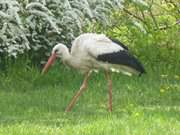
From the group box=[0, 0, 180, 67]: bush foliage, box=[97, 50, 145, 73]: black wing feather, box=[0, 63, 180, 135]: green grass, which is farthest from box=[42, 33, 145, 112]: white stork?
box=[0, 0, 180, 67]: bush foliage

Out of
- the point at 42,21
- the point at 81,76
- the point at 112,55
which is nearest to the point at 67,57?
the point at 112,55

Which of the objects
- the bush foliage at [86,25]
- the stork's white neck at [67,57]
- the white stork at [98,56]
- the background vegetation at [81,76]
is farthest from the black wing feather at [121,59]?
the bush foliage at [86,25]

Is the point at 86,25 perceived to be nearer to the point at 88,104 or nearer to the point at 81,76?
the point at 81,76

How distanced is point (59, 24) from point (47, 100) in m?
3.43

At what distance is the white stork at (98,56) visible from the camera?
1018 cm

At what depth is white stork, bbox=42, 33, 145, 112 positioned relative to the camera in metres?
10.2

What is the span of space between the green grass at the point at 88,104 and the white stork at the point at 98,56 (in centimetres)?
52

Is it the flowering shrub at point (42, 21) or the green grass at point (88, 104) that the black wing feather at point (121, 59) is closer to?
the green grass at point (88, 104)

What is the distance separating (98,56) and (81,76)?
314cm

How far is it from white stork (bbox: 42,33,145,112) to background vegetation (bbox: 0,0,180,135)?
54 centimetres

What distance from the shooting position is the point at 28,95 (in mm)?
11430

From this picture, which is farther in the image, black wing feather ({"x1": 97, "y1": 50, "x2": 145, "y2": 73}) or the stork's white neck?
the stork's white neck

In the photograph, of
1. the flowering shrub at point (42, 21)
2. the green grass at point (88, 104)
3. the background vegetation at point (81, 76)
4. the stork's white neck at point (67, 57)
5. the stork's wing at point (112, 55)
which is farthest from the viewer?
the flowering shrub at point (42, 21)

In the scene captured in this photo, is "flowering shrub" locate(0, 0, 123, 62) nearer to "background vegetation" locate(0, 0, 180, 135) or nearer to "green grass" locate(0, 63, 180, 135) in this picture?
"background vegetation" locate(0, 0, 180, 135)
